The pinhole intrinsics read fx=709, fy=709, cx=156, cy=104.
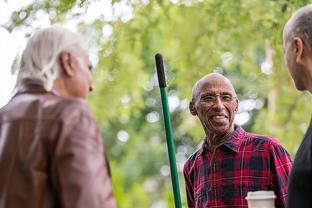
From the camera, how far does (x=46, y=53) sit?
226cm

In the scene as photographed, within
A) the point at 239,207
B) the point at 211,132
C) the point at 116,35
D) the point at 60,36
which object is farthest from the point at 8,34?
the point at 60,36

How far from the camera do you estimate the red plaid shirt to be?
10.7 ft

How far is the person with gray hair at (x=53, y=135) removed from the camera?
2098 mm

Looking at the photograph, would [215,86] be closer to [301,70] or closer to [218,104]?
[218,104]

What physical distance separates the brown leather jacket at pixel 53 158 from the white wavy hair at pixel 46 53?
0.25ft

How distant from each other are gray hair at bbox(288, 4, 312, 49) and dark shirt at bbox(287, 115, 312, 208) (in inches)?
12.6

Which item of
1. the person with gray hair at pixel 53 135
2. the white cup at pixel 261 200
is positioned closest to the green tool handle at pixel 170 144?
the white cup at pixel 261 200

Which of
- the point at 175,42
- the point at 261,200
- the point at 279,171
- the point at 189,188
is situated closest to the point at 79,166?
the point at 261,200

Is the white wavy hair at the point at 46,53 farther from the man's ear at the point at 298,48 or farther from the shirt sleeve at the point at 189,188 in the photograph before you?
the shirt sleeve at the point at 189,188

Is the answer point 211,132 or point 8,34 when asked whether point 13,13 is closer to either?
point 8,34

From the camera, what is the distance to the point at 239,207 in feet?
10.7

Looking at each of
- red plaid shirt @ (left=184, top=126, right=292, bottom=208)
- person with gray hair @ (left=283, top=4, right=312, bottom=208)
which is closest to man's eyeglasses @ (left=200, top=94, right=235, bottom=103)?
red plaid shirt @ (left=184, top=126, right=292, bottom=208)

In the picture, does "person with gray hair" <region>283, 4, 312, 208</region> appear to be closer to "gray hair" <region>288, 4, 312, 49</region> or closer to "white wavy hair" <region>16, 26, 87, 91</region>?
"gray hair" <region>288, 4, 312, 49</region>

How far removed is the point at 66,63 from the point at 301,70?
802mm
